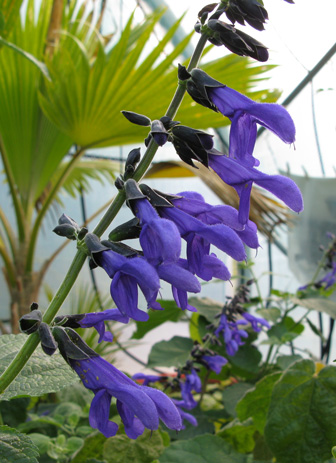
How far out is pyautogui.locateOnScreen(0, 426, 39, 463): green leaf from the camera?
389 millimetres

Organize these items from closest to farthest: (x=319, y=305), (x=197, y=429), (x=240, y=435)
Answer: (x=240, y=435), (x=197, y=429), (x=319, y=305)

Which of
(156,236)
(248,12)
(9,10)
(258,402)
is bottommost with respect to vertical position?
(258,402)

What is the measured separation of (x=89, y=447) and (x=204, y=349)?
1.34 feet

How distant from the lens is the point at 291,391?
0.69 m

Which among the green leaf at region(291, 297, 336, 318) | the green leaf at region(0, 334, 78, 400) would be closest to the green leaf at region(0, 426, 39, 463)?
the green leaf at region(0, 334, 78, 400)

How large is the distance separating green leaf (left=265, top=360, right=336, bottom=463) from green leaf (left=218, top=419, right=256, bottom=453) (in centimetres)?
27

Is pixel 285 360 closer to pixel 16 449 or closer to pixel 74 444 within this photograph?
pixel 74 444

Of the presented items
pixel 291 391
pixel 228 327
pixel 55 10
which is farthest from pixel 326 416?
pixel 55 10

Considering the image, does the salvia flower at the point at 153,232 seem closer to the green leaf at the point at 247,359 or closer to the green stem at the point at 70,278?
the green stem at the point at 70,278

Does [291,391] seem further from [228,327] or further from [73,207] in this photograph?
[73,207]

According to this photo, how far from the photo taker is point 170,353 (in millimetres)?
1472

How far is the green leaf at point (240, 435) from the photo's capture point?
92cm

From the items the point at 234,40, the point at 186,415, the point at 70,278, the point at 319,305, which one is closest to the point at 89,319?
the point at 70,278

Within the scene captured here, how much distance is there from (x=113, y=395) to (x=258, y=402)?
0.53 metres
